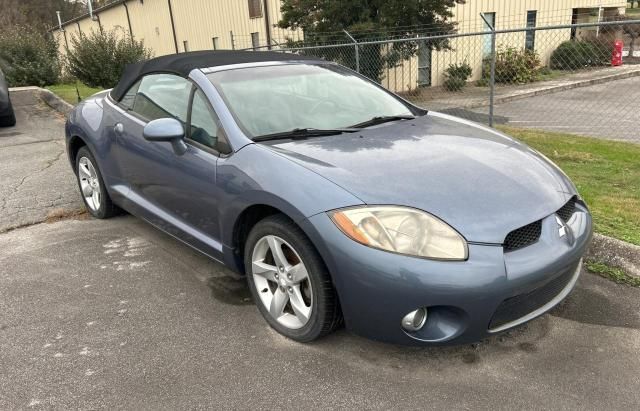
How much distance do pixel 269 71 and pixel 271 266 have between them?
149 centimetres

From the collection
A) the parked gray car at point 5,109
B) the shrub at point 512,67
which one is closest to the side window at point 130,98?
the parked gray car at point 5,109

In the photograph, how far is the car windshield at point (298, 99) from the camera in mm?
3236

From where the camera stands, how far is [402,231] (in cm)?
236

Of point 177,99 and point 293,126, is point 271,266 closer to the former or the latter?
point 293,126

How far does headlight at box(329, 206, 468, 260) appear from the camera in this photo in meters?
2.32

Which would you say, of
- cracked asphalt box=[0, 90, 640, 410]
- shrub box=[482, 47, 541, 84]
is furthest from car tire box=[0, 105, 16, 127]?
shrub box=[482, 47, 541, 84]

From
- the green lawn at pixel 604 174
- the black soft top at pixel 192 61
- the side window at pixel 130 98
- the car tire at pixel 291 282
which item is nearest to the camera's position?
the car tire at pixel 291 282

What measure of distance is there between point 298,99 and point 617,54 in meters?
21.9

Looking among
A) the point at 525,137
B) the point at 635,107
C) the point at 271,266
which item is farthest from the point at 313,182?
the point at 635,107

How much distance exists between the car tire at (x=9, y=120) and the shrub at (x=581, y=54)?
19.6 m

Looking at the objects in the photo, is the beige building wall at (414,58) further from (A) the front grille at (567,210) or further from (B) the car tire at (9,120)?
(A) the front grille at (567,210)

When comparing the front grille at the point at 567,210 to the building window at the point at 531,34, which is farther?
the building window at the point at 531,34

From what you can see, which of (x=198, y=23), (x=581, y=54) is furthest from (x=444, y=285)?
(x=198, y=23)

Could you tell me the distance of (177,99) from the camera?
141 inches
